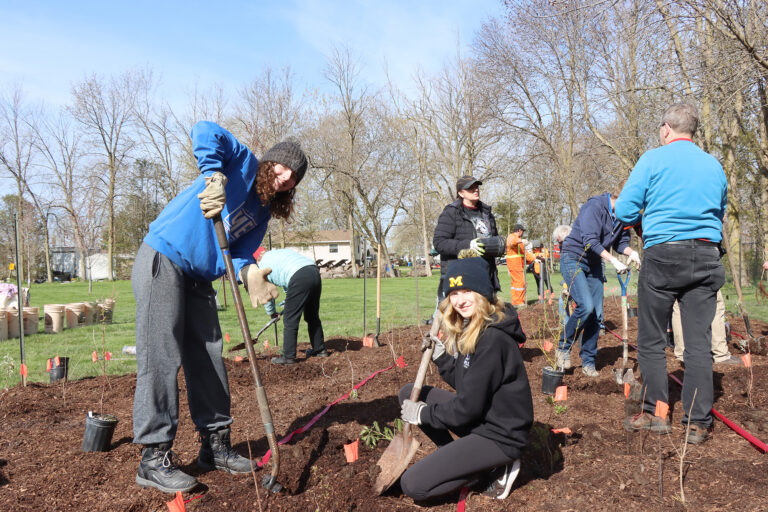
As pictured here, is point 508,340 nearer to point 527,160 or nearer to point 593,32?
point 593,32

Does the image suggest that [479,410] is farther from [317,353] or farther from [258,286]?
[317,353]

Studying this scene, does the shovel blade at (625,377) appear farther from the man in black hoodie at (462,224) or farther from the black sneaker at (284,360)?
the black sneaker at (284,360)

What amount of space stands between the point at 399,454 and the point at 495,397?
55 centimetres

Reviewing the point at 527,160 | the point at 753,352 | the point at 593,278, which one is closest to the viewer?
the point at 593,278

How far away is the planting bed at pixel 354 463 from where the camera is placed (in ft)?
Result: 7.74

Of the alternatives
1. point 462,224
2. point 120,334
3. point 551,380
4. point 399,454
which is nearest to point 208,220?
point 399,454

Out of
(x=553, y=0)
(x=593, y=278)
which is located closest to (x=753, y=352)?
(x=593, y=278)

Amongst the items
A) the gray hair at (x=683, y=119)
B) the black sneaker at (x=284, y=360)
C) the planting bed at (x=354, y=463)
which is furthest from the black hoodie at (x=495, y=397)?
the black sneaker at (x=284, y=360)

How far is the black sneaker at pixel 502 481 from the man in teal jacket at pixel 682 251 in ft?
3.39

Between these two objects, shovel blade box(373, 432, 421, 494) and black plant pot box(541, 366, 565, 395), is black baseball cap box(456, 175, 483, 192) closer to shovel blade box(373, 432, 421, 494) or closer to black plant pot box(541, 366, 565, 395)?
black plant pot box(541, 366, 565, 395)

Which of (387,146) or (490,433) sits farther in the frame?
(387,146)

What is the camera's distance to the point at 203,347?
2777 millimetres

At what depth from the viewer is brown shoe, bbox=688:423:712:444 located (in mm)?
2898

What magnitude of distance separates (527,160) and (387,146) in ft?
39.6
